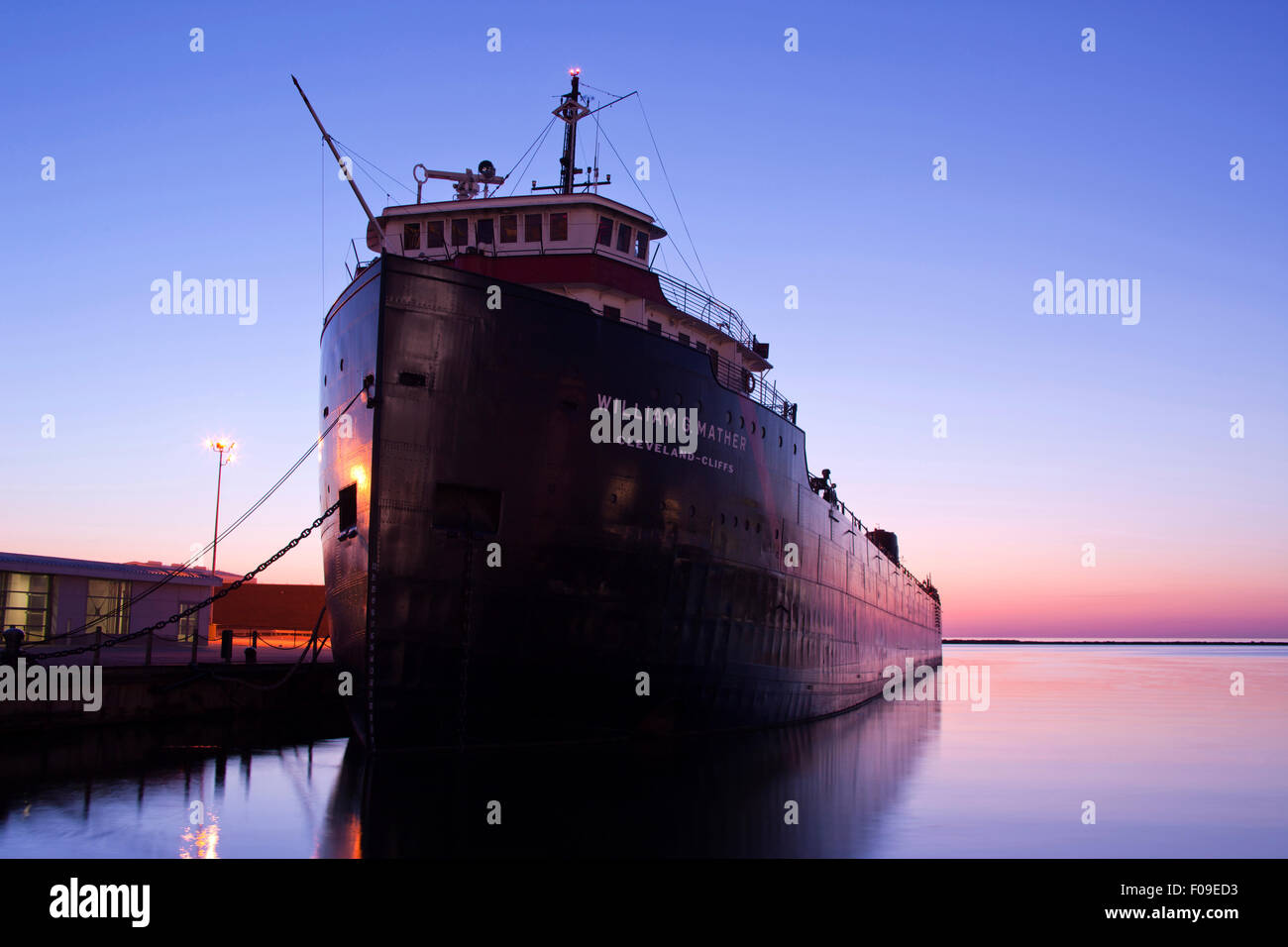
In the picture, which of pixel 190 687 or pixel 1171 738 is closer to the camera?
pixel 190 687

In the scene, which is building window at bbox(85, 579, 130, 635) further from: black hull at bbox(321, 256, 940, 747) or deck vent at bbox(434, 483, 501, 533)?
deck vent at bbox(434, 483, 501, 533)

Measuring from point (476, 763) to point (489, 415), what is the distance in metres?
4.43

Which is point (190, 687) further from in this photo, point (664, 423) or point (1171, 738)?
point (1171, 738)

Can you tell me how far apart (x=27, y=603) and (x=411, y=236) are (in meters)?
15.7

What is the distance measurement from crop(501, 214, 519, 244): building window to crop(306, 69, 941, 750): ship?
40mm

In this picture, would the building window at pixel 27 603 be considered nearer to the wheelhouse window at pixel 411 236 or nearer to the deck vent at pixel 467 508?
the wheelhouse window at pixel 411 236

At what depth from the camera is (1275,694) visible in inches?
1674

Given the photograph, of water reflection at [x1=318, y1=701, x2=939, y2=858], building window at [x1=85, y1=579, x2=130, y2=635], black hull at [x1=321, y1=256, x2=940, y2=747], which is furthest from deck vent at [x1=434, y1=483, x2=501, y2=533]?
building window at [x1=85, y1=579, x2=130, y2=635]

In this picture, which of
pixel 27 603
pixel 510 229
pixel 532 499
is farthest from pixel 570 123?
pixel 27 603

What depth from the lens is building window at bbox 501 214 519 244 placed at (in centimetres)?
1727

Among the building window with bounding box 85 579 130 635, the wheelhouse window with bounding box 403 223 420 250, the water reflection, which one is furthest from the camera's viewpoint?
the building window with bounding box 85 579 130 635

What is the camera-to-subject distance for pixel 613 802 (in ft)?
35.0

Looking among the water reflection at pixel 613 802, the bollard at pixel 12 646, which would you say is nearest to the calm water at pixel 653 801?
the water reflection at pixel 613 802
